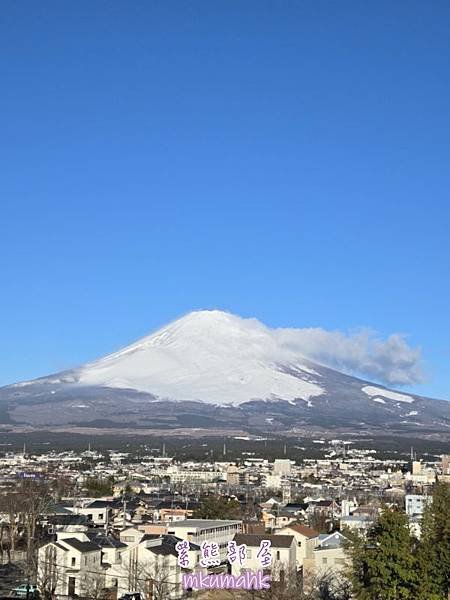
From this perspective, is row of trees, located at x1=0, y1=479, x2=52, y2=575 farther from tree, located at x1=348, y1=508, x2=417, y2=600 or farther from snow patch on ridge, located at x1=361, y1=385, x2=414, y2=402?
snow patch on ridge, located at x1=361, y1=385, x2=414, y2=402

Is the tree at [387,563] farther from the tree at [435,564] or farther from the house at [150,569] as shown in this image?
the house at [150,569]

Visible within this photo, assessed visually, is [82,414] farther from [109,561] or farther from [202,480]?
[109,561]

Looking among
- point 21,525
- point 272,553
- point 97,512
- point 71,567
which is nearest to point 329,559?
point 272,553

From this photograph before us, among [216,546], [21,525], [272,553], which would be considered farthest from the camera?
[21,525]

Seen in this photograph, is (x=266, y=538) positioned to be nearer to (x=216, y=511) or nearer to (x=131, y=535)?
(x=131, y=535)

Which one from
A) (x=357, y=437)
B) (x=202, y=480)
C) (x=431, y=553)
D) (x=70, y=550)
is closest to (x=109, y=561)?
(x=70, y=550)

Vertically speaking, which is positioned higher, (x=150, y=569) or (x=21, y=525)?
(x=21, y=525)
